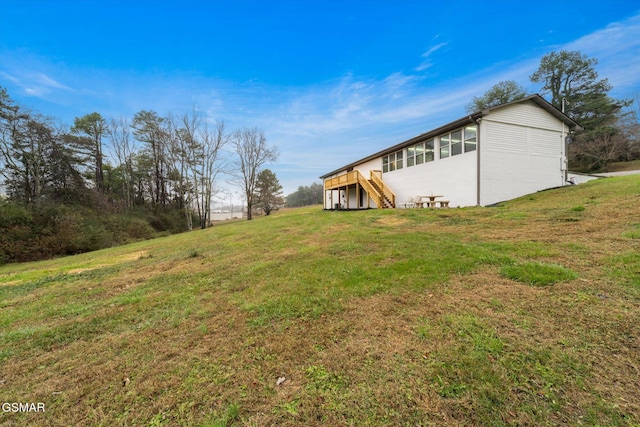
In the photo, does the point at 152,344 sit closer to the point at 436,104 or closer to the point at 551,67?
the point at 436,104

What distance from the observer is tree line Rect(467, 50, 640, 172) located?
2377 centimetres

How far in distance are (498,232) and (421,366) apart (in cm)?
564

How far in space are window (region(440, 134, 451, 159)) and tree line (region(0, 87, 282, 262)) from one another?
917 inches

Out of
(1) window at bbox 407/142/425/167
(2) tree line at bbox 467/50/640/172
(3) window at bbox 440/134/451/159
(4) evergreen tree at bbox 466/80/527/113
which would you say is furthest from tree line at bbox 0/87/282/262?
(2) tree line at bbox 467/50/640/172

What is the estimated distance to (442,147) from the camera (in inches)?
533

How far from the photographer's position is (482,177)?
11.6 m

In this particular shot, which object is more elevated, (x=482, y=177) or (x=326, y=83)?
(x=326, y=83)

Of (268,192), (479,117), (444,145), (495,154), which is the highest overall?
(479,117)

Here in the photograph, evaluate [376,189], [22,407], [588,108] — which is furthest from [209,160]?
[588,108]

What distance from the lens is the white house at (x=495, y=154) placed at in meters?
11.7

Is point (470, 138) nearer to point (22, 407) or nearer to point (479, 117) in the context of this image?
point (479, 117)

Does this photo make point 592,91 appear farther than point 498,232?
Yes

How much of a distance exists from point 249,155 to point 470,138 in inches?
1033

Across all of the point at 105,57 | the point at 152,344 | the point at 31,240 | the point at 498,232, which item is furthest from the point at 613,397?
the point at 105,57
